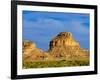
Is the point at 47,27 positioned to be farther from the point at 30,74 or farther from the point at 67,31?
the point at 30,74

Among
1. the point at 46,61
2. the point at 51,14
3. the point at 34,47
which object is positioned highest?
the point at 51,14

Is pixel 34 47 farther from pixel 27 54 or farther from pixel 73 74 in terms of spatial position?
pixel 73 74

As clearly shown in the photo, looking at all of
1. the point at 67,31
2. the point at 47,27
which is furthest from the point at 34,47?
the point at 67,31

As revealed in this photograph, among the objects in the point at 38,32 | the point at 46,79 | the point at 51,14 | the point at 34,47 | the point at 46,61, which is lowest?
the point at 46,79

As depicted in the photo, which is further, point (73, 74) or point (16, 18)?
point (73, 74)

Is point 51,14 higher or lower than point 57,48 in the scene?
higher

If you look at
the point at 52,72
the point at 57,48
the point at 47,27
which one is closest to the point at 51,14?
the point at 47,27
